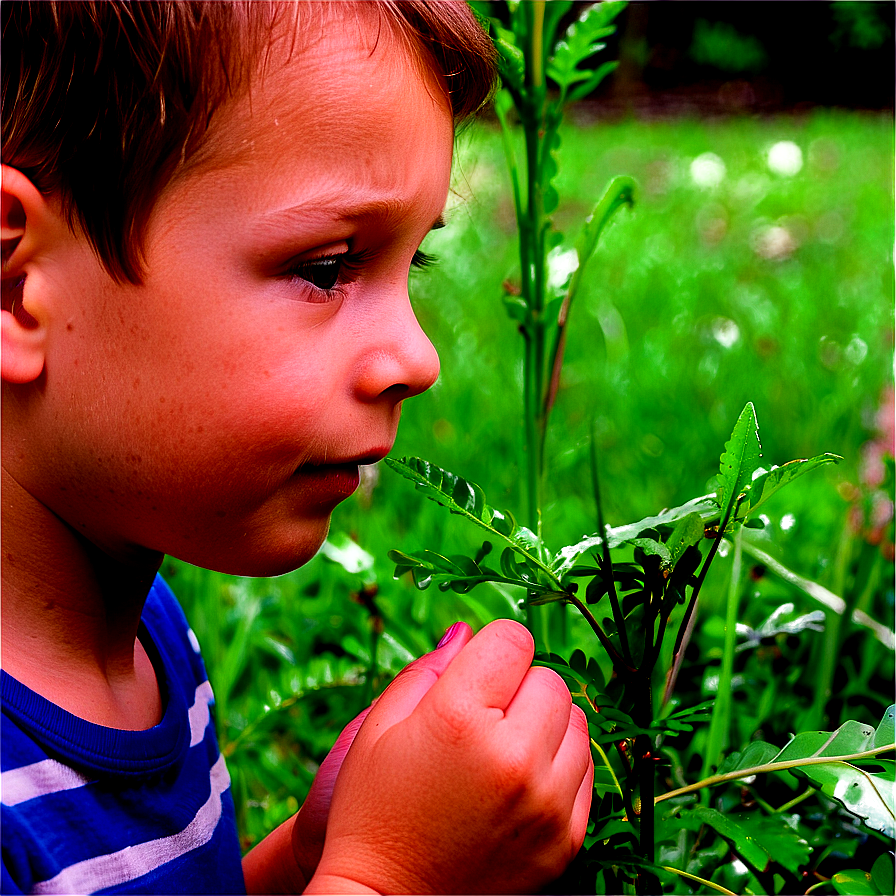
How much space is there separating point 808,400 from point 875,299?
3.15ft

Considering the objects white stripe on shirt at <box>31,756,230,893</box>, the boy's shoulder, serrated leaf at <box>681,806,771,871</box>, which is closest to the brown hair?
Answer: the boy's shoulder

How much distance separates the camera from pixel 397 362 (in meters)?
0.84

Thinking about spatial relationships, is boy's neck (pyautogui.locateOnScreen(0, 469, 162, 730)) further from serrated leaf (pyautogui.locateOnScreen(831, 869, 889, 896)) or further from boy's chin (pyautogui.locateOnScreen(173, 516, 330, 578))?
serrated leaf (pyautogui.locateOnScreen(831, 869, 889, 896))

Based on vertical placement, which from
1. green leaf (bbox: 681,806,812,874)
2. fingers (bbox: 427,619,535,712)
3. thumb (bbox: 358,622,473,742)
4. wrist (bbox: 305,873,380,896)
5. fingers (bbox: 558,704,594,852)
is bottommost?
wrist (bbox: 305,873,380,896)

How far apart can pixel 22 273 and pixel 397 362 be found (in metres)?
0.29

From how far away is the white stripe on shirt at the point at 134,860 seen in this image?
81cm

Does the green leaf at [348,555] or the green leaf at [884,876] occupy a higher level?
the green leaf at [348,555]

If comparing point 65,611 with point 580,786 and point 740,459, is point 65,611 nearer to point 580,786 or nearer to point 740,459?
point 580,786

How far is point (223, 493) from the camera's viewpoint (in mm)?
835

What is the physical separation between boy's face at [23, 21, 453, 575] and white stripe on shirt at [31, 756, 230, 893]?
26 centimetres

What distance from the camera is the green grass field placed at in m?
1.42

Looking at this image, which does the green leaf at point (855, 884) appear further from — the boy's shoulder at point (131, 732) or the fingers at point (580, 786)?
the boy's shoulder at point (131, 732)

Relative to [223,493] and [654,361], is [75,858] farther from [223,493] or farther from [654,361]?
[654,361]

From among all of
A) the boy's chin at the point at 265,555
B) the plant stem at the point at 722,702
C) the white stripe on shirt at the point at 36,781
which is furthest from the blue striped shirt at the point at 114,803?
the plant stem at the point at 722,702
